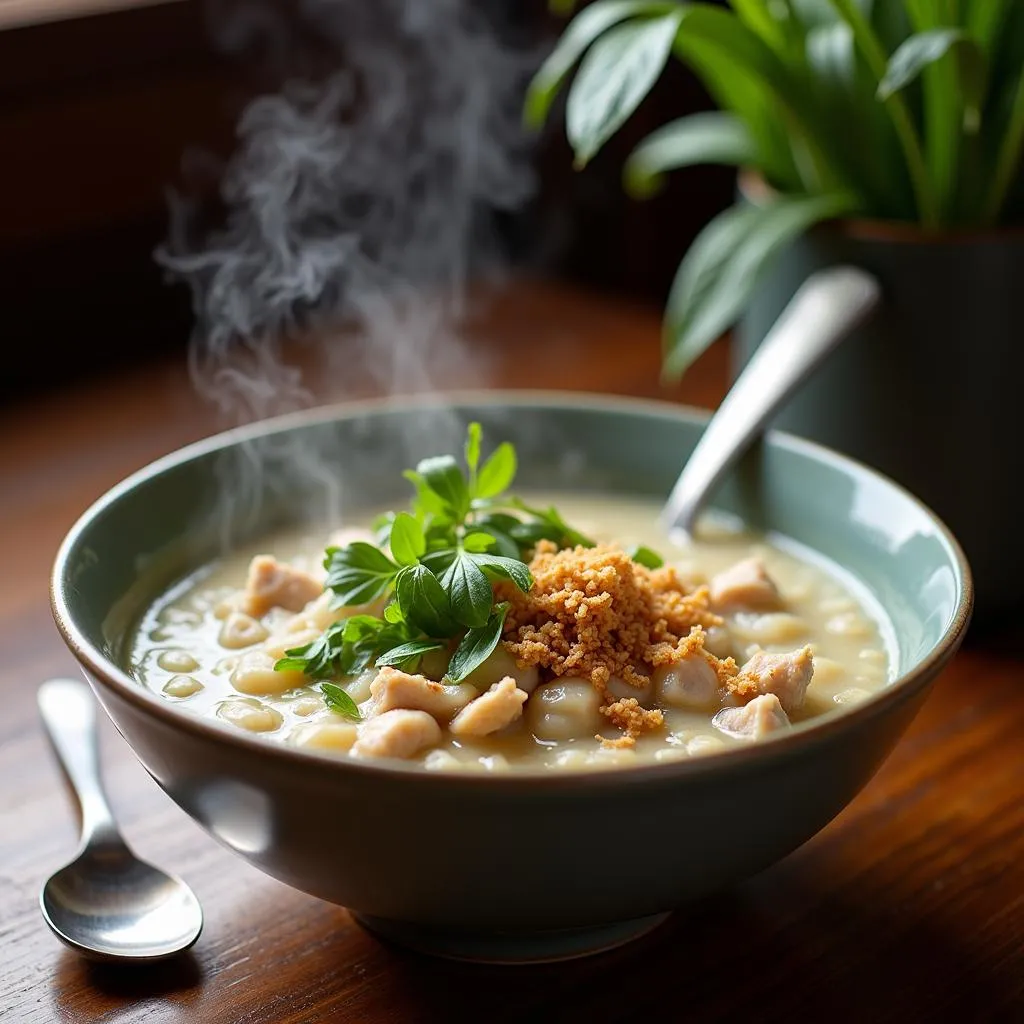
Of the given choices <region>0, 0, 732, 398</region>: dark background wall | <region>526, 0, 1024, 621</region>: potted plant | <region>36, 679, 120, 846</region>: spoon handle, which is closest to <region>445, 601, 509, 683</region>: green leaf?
<region>36, 679, 120, 846</region>: spoon handle

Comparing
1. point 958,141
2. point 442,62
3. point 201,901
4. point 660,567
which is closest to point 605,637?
point 660,567

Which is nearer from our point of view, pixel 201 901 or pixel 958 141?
pixel 201 901

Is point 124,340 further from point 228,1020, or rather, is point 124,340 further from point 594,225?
point 228,1020

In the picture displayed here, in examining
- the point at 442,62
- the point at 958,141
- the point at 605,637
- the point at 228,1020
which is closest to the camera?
the point at 228,1020

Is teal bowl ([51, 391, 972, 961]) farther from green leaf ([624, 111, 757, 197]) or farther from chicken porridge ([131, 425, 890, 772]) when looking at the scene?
green leaf ([624, 111, 757, 197])

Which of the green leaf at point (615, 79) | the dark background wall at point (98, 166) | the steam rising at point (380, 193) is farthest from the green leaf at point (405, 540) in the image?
the dark background wall at point (98, 166)

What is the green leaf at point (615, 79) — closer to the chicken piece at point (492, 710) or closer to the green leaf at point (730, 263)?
the green leaf at point (730, 263)
